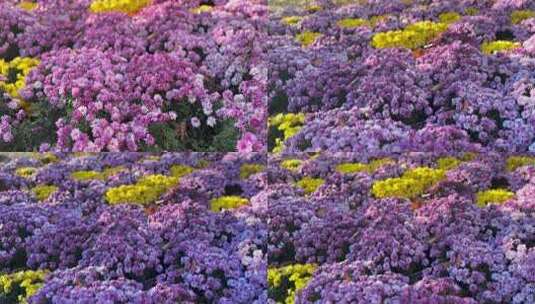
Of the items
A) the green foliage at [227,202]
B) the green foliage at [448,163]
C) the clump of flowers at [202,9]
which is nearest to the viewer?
the green foliage at [448,163]

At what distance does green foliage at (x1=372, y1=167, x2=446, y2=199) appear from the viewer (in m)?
3.77

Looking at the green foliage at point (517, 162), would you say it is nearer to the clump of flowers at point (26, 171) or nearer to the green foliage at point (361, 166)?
the green foliage at point (361, 166)

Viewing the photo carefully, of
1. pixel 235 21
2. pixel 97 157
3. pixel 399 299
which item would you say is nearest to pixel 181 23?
pixel 235 21

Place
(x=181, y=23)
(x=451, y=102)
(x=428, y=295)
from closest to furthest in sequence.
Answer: (x=428, y=295), (x=451, y=102), (x=181, y=23)

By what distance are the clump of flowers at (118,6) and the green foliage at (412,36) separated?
1.13m

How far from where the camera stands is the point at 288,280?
3.67 metres

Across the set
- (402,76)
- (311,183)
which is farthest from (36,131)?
(402,76)

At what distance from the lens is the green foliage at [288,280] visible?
3.65 m

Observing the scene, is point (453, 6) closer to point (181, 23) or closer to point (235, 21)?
point (235, 21)

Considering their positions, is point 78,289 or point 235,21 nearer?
point 78,289

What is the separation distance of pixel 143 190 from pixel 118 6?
3.04 ft

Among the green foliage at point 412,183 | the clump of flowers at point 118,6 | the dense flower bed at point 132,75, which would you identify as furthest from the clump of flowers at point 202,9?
the green foliage at point 412,183

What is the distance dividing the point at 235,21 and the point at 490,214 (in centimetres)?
144

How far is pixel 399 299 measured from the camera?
351cm
